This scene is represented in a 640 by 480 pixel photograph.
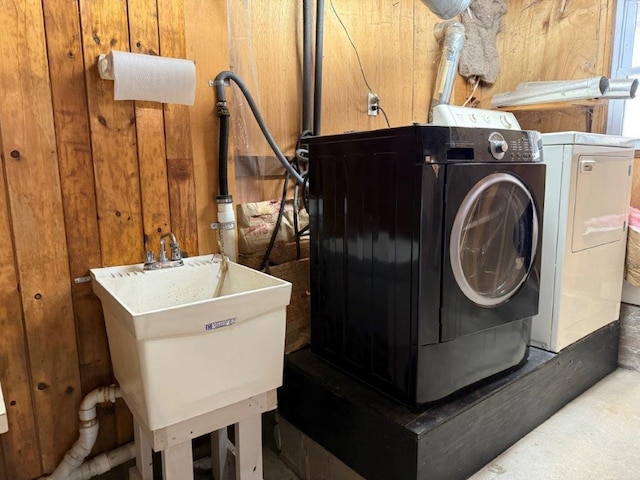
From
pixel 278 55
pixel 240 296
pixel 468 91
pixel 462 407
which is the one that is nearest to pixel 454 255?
pixel 462 407

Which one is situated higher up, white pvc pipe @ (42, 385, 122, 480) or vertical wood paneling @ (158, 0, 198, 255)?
vertical wood paneling @ (158, 0, 198, 255)

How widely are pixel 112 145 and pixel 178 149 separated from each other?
23 centimetres

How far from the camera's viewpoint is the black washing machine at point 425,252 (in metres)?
1.37

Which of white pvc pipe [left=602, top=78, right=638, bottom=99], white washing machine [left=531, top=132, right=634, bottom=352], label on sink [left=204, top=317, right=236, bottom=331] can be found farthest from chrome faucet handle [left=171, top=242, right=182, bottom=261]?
white pvc pipe [left=602, top=78, right=638, bottom=99]

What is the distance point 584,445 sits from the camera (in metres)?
1.80

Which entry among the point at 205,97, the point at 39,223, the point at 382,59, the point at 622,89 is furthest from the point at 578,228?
the point at 39,223

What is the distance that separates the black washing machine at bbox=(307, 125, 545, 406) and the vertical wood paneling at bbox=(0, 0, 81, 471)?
914mm

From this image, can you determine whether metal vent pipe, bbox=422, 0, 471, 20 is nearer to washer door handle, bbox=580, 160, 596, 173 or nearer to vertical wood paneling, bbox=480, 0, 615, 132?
washer door handle, bbox=580, 160, 596, 173

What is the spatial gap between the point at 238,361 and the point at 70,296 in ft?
2.19

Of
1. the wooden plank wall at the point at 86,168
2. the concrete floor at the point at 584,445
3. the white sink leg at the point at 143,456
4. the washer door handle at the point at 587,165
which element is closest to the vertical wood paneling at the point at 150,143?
the wooden plank wall at the point at 86,168

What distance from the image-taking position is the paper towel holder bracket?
141 cm

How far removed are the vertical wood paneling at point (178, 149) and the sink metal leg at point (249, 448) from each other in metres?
0.70

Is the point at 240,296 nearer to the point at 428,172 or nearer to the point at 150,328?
the point at 150,328

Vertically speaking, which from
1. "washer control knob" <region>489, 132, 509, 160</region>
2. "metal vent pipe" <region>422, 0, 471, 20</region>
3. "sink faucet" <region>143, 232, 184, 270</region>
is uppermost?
"metal vent pipe" <region>422, 0, 471, 20</region>
